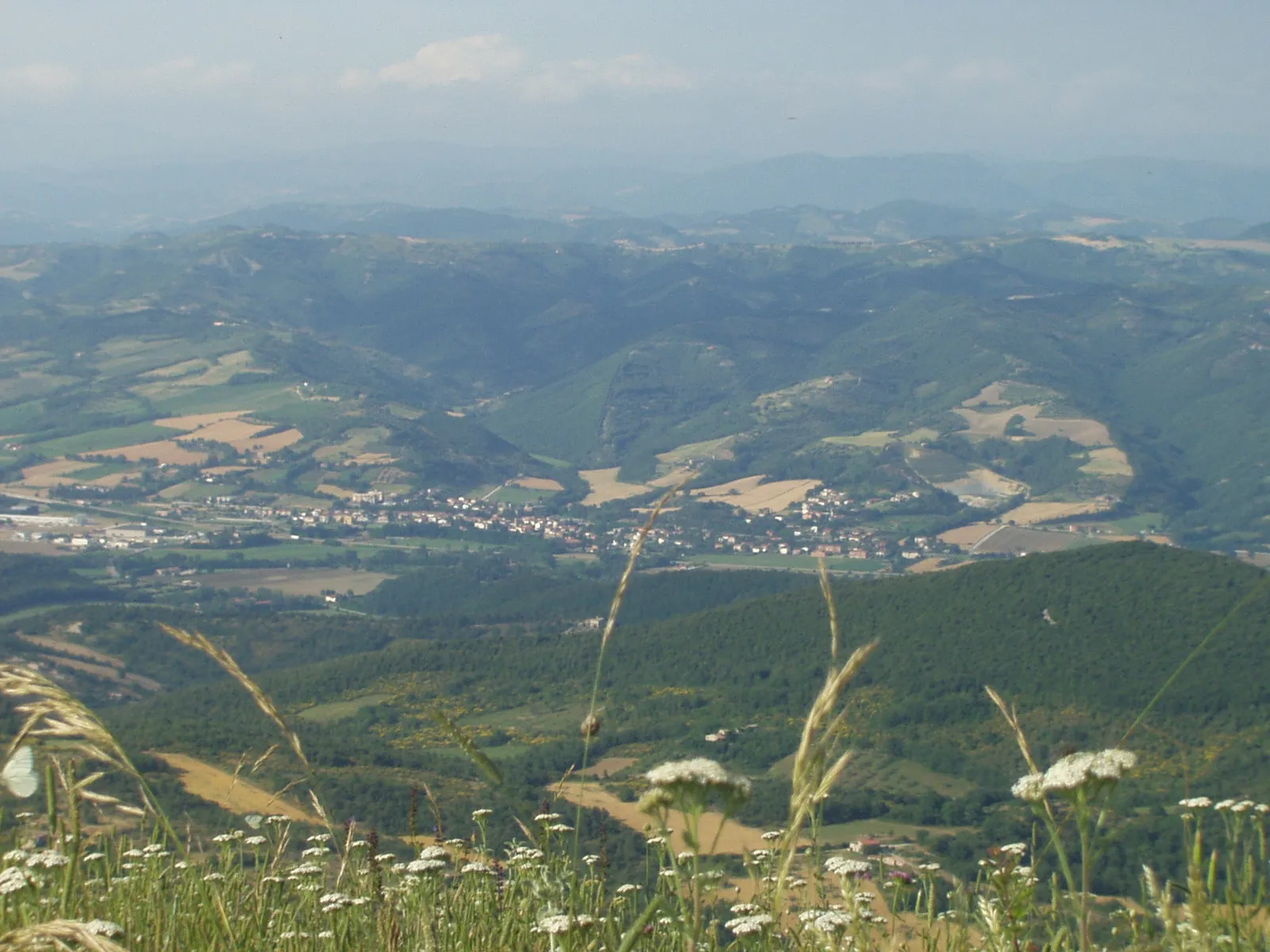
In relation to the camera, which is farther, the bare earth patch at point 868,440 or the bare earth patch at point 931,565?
the bare earth patch at point 868,440

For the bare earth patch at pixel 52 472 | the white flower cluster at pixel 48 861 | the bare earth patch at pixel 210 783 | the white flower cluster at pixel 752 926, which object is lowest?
the bare earth patch at pixel 52 472

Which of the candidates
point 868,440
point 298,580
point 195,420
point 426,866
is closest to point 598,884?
point 426,866

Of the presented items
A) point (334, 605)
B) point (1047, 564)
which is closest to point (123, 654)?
point (334, 605)

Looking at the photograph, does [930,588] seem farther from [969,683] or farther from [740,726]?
[740,726]

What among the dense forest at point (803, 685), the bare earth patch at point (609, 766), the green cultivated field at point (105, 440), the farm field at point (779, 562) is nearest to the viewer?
the dense forest at point (803, 685)

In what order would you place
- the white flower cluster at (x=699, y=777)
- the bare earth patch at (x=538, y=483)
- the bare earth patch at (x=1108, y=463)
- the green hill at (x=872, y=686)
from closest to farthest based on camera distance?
the white flower cluster at (x=699, y=777) → the green hill at (x=872, y=686) → the bare earth patch at (x=1108, y=463) → the bare earth patch at (x=538, y=483)

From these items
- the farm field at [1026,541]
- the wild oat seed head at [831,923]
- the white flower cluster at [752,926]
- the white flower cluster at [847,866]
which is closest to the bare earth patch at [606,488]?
the farm field at [1026,541]

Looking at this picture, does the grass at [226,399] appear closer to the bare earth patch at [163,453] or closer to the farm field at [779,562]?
the bare earth patch at [163,453]
